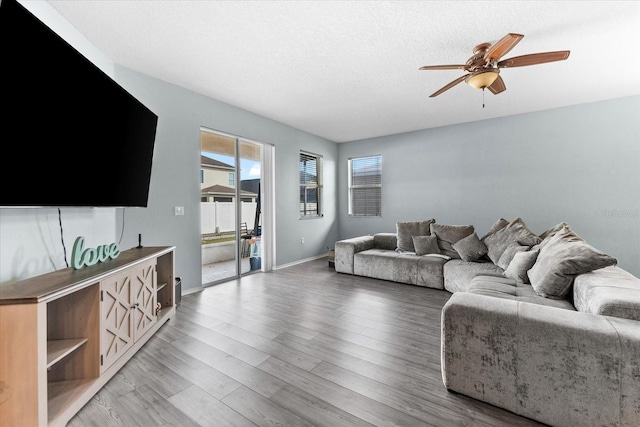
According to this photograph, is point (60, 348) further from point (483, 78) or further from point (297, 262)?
point (297, 262)

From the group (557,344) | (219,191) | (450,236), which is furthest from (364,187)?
(557,344)

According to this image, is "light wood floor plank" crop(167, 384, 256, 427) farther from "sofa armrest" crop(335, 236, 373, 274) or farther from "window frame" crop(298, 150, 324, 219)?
"window frame" crop(298, 150, 324, 219)

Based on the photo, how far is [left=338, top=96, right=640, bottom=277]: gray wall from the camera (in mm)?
3863

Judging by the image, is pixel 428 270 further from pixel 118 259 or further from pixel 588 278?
pixel 118 259

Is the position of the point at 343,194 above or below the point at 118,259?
above

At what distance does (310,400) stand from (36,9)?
11.2ft

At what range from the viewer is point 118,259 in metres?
2.17

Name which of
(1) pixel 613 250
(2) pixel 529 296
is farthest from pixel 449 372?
(1) pixel 613 250

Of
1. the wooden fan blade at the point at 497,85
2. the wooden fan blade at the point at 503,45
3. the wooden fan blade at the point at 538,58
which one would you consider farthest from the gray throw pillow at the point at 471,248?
the wooden fan blade at the point at 503,45

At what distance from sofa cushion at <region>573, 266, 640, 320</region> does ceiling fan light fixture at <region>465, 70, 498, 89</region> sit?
188 centimetres

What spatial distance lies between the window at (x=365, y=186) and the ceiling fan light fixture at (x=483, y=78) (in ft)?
11.6

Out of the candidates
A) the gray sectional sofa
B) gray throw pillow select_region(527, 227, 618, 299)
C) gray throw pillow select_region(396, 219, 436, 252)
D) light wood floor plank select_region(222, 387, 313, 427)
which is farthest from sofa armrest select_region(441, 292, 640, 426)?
gray throw pillow select_region(396, 219, 436, 252)

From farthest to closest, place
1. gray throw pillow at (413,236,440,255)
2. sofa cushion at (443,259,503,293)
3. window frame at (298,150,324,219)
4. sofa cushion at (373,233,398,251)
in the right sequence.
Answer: window frame at (298,150,324,219)
sofa cushion at (373,233,398,251)
gray throw pillow at (413,236,440,255)
sofa cushion at (443,259,503,293)

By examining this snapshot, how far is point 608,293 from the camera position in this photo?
1.47 metres
